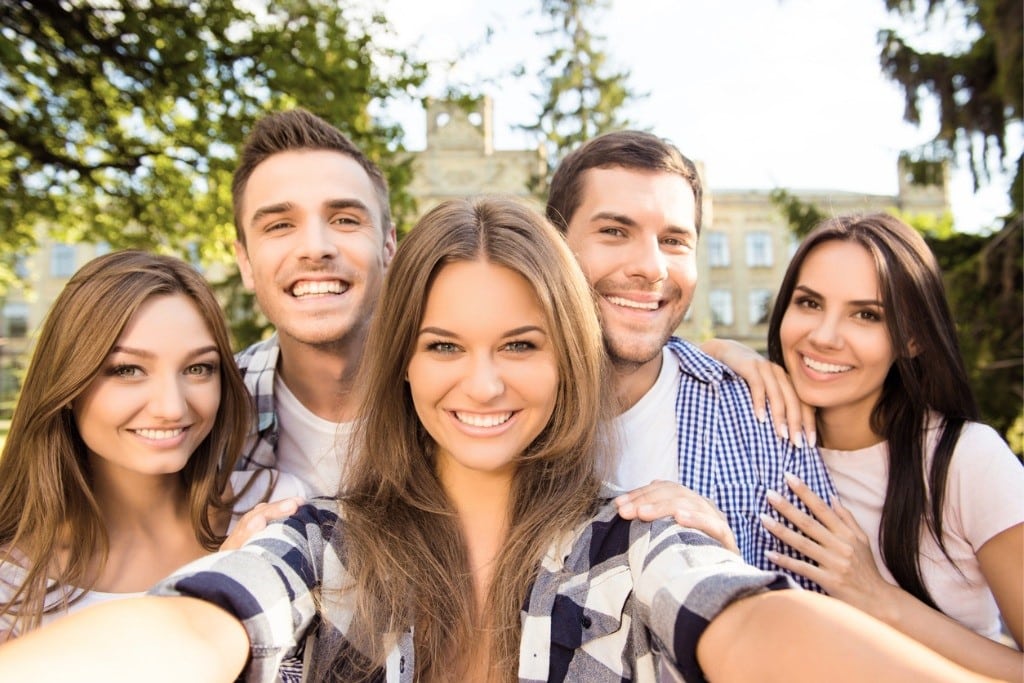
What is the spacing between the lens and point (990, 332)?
7801 millimetres

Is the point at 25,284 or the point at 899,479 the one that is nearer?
the point at 899,479

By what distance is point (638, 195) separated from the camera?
304 cm

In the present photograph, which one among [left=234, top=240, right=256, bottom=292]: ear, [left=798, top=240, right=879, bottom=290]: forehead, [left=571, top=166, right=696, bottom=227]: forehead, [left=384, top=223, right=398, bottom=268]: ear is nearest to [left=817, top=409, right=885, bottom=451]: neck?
[left=798, top=240, right=879, bottom=290]: forehead

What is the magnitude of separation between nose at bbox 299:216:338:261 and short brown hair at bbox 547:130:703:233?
100cm

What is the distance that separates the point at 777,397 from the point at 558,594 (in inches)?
54.0

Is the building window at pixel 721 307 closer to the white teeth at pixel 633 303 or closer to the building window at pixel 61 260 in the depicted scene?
the building window at pixel 61 260

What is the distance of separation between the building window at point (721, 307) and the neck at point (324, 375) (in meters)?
35.3

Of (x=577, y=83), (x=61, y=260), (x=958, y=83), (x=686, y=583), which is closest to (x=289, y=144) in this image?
(x=686, y=583)

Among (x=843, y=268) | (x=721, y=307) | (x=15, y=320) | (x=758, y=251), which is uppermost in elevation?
(x=758, y=251)

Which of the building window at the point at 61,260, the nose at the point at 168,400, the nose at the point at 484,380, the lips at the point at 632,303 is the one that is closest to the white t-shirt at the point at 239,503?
the nose at the point at 168,400

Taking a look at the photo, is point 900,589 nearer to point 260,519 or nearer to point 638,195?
point 638,195

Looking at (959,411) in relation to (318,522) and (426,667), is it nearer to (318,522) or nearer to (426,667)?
(426,667)

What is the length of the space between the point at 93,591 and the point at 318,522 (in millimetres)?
1156

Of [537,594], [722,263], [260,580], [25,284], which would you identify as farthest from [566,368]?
[722,263]
